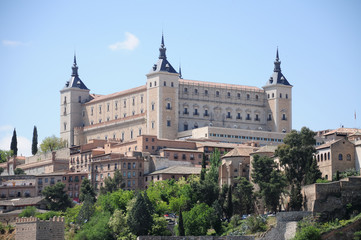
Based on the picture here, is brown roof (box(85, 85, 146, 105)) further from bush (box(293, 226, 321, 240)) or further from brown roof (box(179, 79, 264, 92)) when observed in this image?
bush (box(293, 226, 321, 240))

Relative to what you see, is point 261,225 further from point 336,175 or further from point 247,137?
point 247,137

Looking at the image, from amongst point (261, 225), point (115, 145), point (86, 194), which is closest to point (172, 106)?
point (115, 145)

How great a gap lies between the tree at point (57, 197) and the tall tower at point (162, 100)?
28.8m

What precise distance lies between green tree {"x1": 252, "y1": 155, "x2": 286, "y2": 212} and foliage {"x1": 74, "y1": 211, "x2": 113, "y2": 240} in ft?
47.5

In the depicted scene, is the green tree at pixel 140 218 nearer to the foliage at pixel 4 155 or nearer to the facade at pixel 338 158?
the facade at pixel 338 158

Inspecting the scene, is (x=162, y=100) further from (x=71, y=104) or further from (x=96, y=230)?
(x=96, y=230)

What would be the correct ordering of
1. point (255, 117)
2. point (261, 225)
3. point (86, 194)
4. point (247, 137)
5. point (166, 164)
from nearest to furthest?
1. point (261, 225)
2. point (86, 194)
3. point (166, 164)
4. point (247, 137)
5. point (255, 117)

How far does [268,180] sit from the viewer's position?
88750 millimetres

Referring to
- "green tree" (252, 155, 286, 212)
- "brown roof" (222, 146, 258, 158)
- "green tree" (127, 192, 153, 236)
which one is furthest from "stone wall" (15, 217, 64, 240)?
"brown roof" (222, 146, 258, 158)

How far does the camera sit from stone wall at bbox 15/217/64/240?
274 feet

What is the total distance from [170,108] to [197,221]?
2054 inches

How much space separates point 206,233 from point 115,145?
139 ft

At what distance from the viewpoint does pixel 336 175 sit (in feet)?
275

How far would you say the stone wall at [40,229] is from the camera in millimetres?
83500
